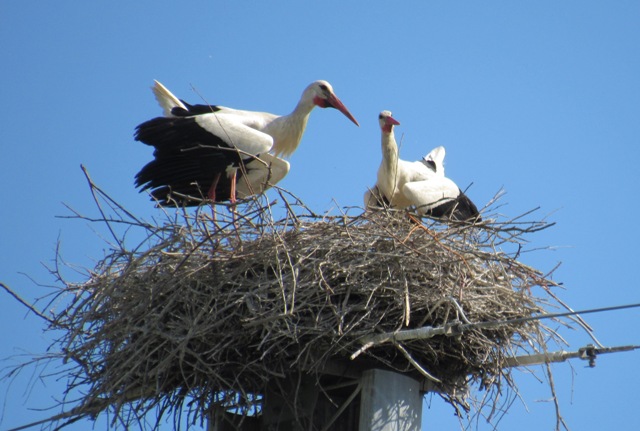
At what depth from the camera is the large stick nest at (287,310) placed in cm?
634

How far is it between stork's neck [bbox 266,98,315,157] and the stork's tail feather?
31.2 inches

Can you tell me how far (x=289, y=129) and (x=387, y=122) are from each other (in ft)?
2.95

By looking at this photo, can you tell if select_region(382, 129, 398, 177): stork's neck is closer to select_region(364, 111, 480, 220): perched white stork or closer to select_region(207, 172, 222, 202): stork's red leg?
select_region(364, 111, 480, 220): perched white stork

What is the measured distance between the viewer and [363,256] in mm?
6688

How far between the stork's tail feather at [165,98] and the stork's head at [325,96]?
114 cm

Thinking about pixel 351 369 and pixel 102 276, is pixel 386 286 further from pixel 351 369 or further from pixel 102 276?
pixel 102 276

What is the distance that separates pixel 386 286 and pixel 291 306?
59 centimetres

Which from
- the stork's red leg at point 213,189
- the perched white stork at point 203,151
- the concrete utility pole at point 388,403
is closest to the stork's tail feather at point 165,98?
the perched white stork at point 203,151

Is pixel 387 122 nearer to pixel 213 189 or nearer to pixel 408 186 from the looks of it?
pixel 408 186

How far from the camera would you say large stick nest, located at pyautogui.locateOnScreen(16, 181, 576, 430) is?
6.34m

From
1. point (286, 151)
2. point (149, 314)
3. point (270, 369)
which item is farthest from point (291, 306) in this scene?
point (286, 151)

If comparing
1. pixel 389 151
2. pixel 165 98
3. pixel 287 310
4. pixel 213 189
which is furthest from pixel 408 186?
pixel 287 310

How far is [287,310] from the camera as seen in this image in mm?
6293

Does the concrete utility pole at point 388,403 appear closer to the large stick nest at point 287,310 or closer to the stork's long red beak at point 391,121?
the large stick nest at point 287,310
